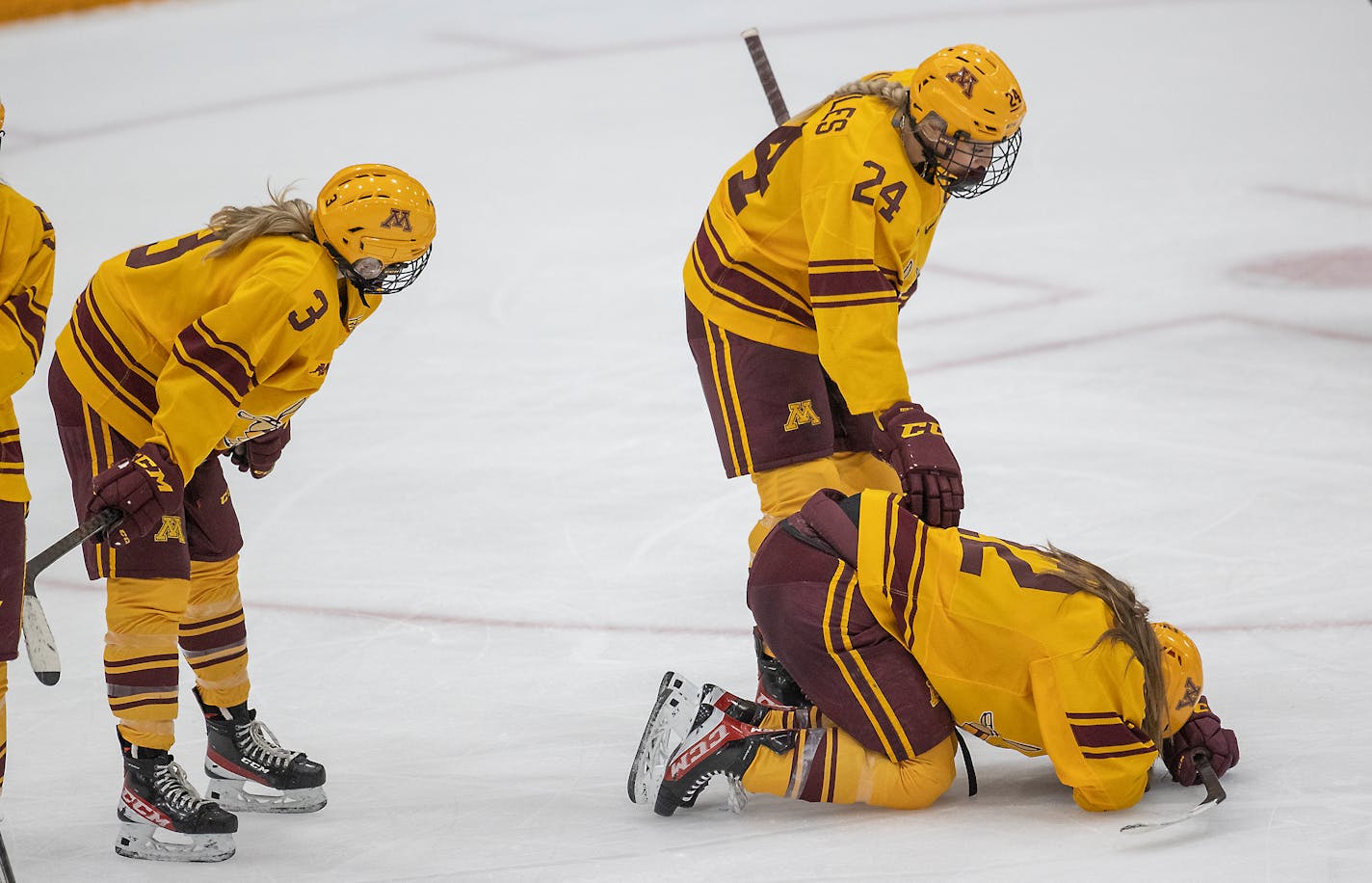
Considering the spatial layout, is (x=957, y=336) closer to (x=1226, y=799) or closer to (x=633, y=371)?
(x=633, y=371)

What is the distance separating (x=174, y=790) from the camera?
2.98 m

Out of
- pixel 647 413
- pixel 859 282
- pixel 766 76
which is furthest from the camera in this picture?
Result: pixel 647 413

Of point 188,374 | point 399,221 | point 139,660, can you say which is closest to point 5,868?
point 139,660

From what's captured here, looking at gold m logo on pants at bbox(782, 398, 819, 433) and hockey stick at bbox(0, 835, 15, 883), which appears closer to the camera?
hockey stick at bbox(0, 835, 15, 883)

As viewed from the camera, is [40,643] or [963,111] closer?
[40,643]

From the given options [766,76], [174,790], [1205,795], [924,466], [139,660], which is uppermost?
[766,76]

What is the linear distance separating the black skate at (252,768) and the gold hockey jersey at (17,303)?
0.67 m

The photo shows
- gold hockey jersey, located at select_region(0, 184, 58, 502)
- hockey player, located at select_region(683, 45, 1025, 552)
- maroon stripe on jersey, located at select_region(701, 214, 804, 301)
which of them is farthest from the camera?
maroon stripe on jersey, located at select_region(701, 214, 804, 301)

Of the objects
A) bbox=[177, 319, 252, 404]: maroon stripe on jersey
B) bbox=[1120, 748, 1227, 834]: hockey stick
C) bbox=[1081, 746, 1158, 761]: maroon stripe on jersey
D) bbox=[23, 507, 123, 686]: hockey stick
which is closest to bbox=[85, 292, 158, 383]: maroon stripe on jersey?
bbox=[177, 319, 252, 404]: maroon stripe on jersey

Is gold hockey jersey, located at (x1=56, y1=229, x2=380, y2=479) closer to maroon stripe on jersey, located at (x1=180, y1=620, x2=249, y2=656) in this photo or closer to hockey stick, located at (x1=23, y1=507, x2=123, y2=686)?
hockey stick, located at (x1=23, y1=507, x2=123, y2=686)

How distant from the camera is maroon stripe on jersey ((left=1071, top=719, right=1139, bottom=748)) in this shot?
2.80m

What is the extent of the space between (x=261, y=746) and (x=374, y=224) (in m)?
0.96

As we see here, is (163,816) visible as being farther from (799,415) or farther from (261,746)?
(799,415)

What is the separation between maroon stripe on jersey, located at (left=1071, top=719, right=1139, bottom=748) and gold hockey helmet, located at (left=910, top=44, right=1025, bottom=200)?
2.87 ft
